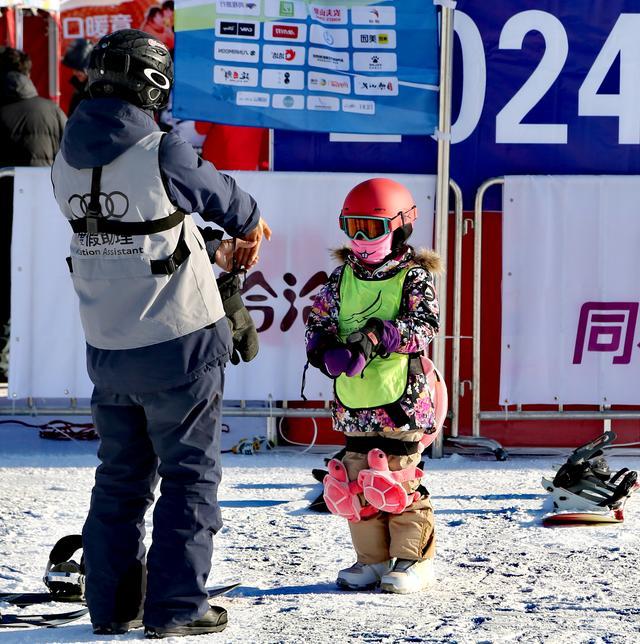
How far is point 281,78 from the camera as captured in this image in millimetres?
7336

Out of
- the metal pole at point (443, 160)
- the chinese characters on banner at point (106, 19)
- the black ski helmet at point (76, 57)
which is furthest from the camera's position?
the chinese characters on banner at point (106, 19)

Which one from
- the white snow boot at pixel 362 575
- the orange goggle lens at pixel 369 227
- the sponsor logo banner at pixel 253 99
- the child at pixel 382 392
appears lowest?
the white snow boot at pixel 362 575

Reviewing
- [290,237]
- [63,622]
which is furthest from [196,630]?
[290,237]

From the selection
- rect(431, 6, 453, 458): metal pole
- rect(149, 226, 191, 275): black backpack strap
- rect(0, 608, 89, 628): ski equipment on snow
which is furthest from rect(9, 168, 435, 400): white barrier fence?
rect(149, 226, 191, 275): black backpack strap

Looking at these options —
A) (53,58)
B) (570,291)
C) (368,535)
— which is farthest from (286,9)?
(53,58)

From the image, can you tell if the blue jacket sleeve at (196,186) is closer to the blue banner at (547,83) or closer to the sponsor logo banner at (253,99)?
the sponsor logo banner at (253,99)

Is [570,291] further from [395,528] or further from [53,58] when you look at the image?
[53,58]

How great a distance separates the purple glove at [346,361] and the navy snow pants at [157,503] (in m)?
0.56

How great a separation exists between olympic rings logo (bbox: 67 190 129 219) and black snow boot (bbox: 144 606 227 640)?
129 cm

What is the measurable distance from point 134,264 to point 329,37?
12.0 feet

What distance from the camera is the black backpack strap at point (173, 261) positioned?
13.1ft

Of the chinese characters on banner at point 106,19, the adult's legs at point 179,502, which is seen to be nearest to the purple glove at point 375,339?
the adult's legs at point 179,502

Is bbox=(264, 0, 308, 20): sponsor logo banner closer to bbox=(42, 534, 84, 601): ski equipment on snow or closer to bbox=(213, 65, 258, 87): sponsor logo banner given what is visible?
bbox=(213, 65, 258, 87): sponsor logo banner

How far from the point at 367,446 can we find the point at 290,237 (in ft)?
8.92
